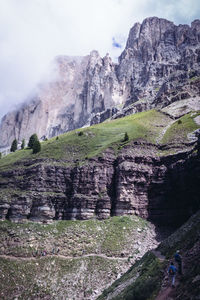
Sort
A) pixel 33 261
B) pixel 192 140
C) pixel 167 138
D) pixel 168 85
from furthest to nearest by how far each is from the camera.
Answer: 1. pixel 168 85
2. pixel 167 138
3. pixel 192 140
4. pixel 33 261

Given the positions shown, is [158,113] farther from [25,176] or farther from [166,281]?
[166,281]

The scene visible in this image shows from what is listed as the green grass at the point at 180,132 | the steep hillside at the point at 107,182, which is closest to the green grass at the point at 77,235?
the steep hillside at the point at 107,182

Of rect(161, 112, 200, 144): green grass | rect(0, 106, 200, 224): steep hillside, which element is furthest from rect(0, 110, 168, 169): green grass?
rect(161, 112, 200, 144): green grass

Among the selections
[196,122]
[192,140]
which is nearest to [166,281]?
[192,140]

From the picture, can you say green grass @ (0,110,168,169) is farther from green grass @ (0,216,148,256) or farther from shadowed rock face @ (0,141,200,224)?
green grass @ (0,216,148,256)

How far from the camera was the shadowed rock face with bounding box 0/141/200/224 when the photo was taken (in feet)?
154

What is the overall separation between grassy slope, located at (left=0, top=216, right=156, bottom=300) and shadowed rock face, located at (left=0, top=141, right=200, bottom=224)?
9.81 ft

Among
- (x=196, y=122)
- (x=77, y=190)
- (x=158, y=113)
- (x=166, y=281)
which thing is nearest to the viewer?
(x=166, y=281)

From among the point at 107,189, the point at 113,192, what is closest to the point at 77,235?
the point at 107,189

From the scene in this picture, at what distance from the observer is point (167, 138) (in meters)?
66.1

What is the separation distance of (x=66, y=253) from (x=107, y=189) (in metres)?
17.9

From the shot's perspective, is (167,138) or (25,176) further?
(167,138)

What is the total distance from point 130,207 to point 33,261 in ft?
73.0

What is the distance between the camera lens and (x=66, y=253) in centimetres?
3894
